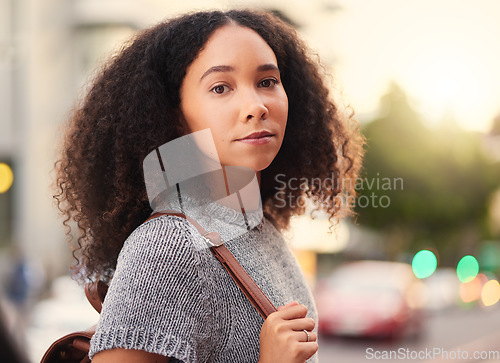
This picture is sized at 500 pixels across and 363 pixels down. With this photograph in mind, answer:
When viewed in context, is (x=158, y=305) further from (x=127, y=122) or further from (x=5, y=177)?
(x=5, y=177)

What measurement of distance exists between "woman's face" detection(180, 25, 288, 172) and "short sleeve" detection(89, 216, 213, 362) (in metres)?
0.36

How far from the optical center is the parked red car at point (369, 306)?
11.2 metres

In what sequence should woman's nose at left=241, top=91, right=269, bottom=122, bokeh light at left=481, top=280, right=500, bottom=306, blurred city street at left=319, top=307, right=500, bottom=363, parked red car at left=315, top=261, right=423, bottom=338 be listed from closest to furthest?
1. woman's nose at left=241, top=91, right=269, bottom=122
2. blurred city street at left=319, top=307, right=500, bottom=363
3. parked red car at left=315, top=261, right=423, bottom=338
4. bokeh light at left=481, top=280, right=500, bottom=306

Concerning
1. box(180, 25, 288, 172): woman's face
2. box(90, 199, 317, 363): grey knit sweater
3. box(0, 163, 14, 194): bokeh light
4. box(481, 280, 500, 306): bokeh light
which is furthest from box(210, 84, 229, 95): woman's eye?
box(481, 280, 500, 306): bokeh light

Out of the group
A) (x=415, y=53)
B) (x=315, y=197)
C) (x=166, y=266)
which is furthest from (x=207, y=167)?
(x=415, y=53)

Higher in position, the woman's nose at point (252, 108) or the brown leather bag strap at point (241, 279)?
the woman's nose at point (252, 108)

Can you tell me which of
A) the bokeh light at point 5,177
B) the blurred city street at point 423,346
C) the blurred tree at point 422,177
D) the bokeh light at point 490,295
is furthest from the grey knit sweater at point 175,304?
the bokeh light at point 490,295

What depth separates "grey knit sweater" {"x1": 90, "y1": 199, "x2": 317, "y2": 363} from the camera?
133 centimetres

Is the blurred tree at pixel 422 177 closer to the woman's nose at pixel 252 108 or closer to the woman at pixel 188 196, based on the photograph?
the woman at pixel 188 196

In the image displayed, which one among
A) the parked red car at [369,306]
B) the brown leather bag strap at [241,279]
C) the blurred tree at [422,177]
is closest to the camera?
the brown leather bag strap at [241,279]

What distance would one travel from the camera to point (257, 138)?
5.35 ft

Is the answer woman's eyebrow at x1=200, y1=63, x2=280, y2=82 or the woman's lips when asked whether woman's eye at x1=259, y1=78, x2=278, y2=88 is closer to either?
woman's eyebrow at x1=200, y1=63, x2=280, y2=82

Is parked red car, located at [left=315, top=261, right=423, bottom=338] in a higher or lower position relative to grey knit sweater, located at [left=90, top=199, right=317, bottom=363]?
higher

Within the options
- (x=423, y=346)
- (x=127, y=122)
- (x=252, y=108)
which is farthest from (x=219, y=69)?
(x=423, y=346)
